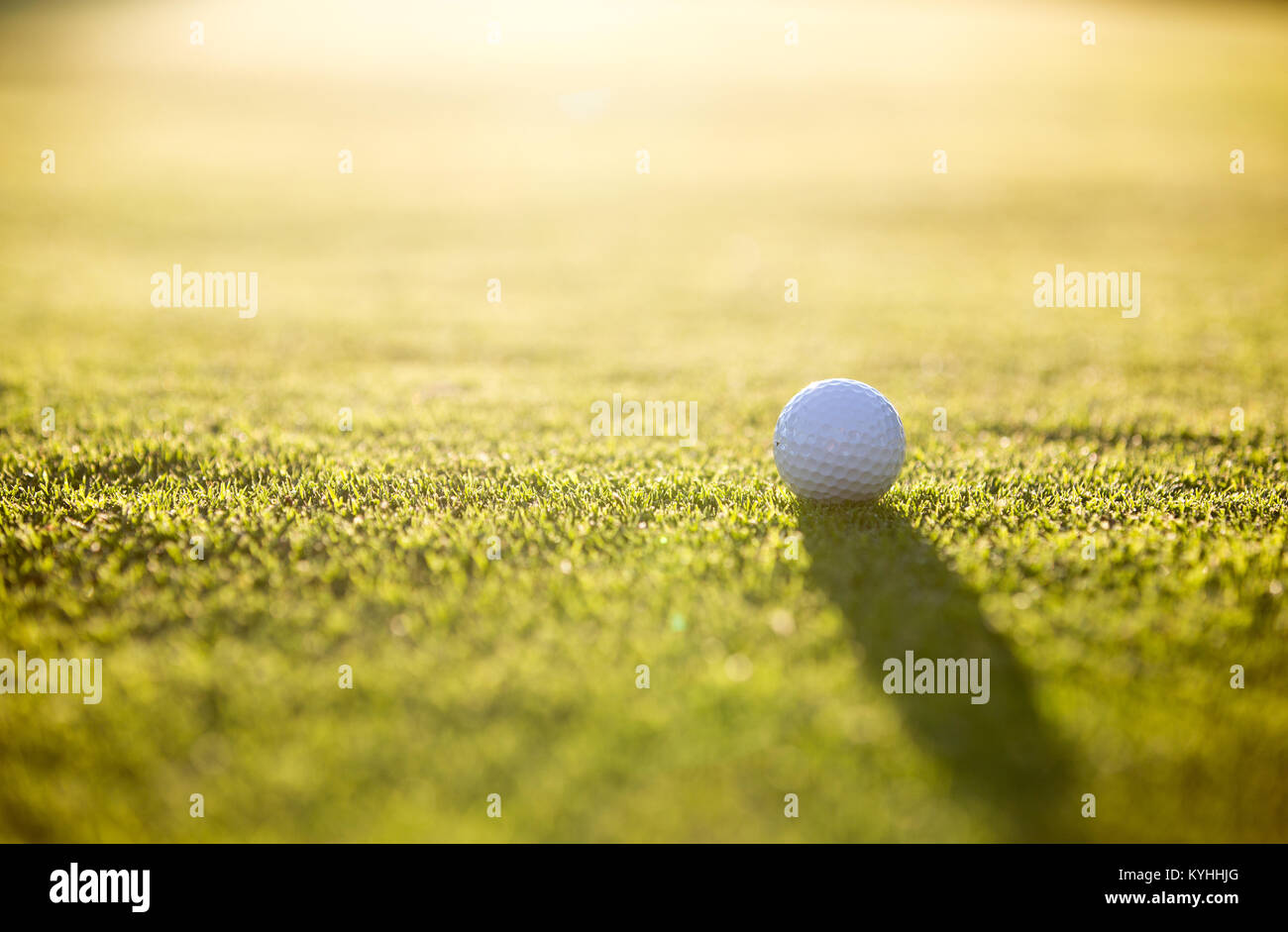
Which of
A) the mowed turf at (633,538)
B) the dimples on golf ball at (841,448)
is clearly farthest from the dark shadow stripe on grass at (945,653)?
the dimples on golf ball at (841,448)

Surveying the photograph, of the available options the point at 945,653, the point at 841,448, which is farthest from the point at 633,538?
the point at 945,653

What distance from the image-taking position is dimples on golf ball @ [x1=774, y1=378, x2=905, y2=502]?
4.91m

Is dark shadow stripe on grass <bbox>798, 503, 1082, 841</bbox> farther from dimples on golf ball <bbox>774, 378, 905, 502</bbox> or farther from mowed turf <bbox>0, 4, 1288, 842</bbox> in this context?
dimples on golf ball <bbox>774, 378, 905, 502</bbox>

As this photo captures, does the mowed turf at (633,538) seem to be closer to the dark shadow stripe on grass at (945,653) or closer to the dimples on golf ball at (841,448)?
the dark shadow stripe on grass at (945,653)

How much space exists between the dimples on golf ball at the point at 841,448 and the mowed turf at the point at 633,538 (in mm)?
238

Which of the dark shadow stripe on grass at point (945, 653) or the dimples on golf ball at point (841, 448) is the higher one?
the dimples on golf ball at point (841, 448)

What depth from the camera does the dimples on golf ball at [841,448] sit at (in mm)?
4914

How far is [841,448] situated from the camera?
490 cm

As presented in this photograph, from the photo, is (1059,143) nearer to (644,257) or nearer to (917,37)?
(644,257)

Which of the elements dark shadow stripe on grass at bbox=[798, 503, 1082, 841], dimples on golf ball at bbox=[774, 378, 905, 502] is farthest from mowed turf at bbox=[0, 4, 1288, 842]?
dimples on golf ball at bbox=[774, 378, 905, 502]

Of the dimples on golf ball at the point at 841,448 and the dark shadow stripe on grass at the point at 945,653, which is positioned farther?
the dimples on golf ball at the point at 841,448

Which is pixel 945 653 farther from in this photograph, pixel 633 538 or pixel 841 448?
pixel 633 538

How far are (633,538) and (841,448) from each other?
1.38 m

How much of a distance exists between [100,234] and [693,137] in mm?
18215
